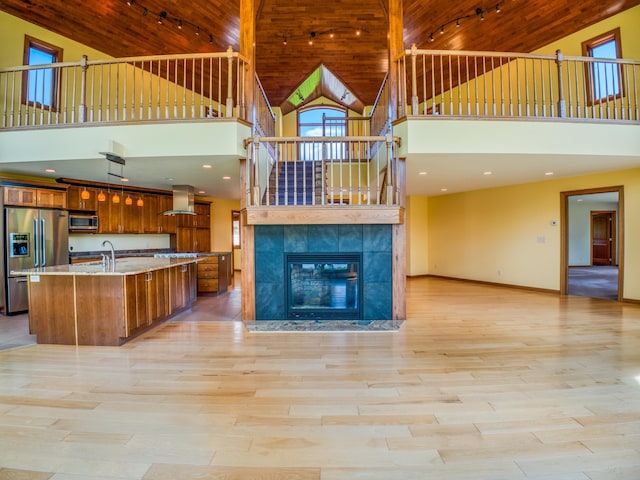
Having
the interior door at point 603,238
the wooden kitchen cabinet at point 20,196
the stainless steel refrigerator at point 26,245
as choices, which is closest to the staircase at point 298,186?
the stainless steel refrigerator at point 26,245

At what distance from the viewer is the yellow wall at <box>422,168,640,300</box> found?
18.8ft

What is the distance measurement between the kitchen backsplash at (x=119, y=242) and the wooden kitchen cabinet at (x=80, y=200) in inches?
24.6

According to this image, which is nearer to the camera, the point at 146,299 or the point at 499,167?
the point at 146,299

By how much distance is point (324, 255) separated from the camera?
4699 mm

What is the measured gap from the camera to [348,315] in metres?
4.71

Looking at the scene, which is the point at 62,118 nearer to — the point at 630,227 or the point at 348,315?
the point at 348,315

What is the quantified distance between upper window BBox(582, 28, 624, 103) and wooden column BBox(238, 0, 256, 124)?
5644 millimetres

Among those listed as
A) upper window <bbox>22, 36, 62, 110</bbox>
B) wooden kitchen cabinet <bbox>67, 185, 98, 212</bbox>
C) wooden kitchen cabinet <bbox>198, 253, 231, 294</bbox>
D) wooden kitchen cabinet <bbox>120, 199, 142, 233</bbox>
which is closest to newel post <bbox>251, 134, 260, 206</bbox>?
wooden kitchen cabinet <bbox>198, 253, 231, 294</bbox>

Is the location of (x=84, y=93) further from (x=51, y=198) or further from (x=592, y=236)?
(x=592, y=236)

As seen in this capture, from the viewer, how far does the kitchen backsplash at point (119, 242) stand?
6.64 metres

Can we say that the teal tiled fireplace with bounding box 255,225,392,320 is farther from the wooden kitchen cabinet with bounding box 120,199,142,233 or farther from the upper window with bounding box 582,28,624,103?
the upper window with bounding box 582,28,624,103

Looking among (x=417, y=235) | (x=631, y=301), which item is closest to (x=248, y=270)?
(x=417, y=235)

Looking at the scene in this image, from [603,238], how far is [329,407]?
14.6m

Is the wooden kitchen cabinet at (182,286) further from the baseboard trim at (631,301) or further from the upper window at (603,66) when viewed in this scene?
the baseboard trim at (631,301)
